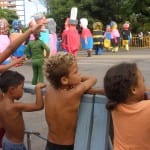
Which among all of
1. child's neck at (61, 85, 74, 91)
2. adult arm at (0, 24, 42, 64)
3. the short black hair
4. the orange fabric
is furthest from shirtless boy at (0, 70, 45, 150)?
the orange fabric

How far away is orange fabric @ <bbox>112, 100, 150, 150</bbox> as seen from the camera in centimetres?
272

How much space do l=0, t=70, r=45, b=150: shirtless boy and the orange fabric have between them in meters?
1.08

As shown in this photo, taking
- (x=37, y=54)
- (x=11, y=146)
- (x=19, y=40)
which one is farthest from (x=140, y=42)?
(x=19, y=40)

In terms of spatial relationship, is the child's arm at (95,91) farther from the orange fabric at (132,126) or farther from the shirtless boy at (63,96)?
the orange fabric at (132,126)

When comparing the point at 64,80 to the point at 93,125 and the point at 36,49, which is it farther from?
the point at 36,49

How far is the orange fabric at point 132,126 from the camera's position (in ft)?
8.94

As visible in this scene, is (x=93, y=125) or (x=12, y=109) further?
(x=12, y=109)

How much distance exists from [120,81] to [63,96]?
0.71m

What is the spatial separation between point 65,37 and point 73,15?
199 centimetres

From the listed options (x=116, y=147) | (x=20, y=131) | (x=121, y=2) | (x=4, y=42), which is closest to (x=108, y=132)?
(x=116, y=147)

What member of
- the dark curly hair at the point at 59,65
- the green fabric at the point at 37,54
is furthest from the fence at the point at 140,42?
the dark curly hair at the point at 59,65

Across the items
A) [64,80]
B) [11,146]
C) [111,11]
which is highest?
[111,11]

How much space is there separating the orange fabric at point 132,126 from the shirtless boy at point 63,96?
21.3 inches

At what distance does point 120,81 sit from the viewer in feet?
9.01
